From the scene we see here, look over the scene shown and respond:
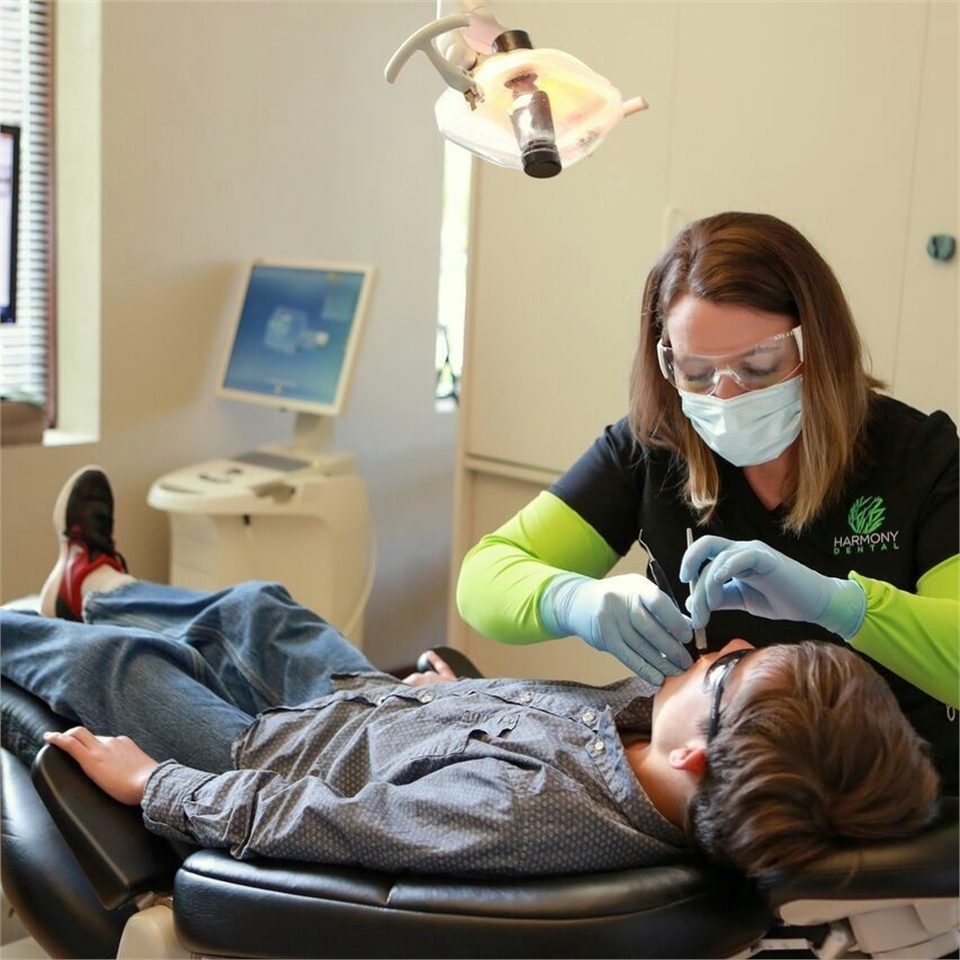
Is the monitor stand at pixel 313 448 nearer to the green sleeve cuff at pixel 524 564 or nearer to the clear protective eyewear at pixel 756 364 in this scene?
the green sleeve cuff at pixel 524 564

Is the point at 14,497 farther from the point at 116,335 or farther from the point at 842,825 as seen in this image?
the point at 842,825

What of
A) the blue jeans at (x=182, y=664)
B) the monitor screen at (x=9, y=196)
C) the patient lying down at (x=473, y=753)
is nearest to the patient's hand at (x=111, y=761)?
the patient lying down at (x=473, y=753)

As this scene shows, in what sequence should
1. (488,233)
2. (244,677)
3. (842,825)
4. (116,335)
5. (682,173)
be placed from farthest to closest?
(116,335), (488,233), (682,173), (244,677), (842,825)

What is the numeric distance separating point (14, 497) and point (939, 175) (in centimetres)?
209

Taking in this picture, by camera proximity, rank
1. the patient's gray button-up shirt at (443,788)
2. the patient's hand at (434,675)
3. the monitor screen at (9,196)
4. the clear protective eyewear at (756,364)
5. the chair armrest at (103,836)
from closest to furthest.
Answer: the patient's gray button-up shirt at (443,788)
the chair armrest at (103,836)
the clear protective eyewear at (756,364)
the patient's hand at (434,675)
the monitor screen at (9,196)

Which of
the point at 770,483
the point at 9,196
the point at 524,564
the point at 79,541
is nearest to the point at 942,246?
the point at 770,483

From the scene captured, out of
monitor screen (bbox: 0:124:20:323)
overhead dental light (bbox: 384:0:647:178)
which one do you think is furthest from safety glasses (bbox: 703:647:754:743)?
monitor screen (bbox: 0:124:20:323)

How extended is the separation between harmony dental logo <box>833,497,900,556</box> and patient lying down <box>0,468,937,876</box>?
0.30m

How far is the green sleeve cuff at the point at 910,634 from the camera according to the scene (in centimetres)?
124

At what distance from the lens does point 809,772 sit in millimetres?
1071

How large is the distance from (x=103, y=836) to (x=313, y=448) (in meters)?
1.77

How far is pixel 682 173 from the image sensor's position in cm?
238

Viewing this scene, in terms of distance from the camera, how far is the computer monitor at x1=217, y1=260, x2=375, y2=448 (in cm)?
282

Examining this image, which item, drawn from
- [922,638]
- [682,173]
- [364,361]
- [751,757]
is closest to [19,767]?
[751,757]
